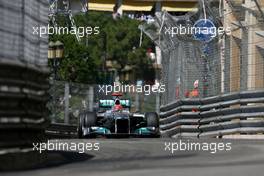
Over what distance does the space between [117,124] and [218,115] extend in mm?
2465

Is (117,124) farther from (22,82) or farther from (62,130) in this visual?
(22,82)

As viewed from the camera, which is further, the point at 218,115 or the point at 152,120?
the point at 152,120

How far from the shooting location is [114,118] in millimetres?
19406

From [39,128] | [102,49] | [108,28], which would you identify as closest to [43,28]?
[39,128]

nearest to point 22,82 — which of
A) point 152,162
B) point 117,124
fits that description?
point 152,162

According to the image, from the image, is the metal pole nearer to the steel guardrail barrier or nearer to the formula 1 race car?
the steel guardrail barrier

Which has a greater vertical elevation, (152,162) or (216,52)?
(216,52)

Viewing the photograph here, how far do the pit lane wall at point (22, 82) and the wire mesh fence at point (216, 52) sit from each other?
809cm

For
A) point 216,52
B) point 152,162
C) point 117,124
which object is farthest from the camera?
point 117,124

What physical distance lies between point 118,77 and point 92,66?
11968 millimetres

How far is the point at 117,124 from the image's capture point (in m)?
19.4

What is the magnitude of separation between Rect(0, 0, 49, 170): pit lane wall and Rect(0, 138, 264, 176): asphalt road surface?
1.09ft

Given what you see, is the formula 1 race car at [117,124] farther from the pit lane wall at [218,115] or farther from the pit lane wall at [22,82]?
the pit lane wall at [22,82]

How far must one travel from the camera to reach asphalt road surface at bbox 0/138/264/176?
8055 mm
